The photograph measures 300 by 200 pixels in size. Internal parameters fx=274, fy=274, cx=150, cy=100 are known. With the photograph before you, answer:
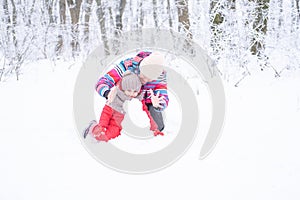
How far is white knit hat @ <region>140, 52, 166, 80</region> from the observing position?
6.36 feet

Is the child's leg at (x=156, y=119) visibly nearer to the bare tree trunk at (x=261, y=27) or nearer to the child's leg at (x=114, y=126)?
the child's leg at (x=114, y=126)

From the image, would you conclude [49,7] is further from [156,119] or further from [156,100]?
[156,100]

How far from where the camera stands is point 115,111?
86.5 inches

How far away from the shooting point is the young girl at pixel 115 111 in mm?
1992

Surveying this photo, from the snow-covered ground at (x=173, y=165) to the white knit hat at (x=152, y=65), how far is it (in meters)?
0.60

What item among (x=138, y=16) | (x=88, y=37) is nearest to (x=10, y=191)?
(x=88, y=37)

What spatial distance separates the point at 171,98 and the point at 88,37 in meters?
6.69

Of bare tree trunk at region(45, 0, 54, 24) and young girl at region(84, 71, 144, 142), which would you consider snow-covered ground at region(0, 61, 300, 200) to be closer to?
young girl at region(84, 71, 144, 142)

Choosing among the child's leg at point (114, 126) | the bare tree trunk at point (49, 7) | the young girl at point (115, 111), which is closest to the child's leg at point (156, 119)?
the young girl at point (115, 111)

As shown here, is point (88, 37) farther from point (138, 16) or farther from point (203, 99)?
point (203, 99)

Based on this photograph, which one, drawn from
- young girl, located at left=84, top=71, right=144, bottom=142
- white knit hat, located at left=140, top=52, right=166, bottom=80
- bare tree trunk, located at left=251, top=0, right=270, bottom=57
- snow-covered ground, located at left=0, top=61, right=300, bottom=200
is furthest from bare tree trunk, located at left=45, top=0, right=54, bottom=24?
white knit hat, located at left=140, top=52, right=166, bottom=80

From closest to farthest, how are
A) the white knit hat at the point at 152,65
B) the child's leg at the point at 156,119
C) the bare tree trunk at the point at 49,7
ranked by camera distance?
the white knit hat at the point at 152,65 < the child's leg at the point at 156,119 < the bare tree trunk at the point at 49,7

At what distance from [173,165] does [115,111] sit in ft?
2.42

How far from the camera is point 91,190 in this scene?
140 centimetres
